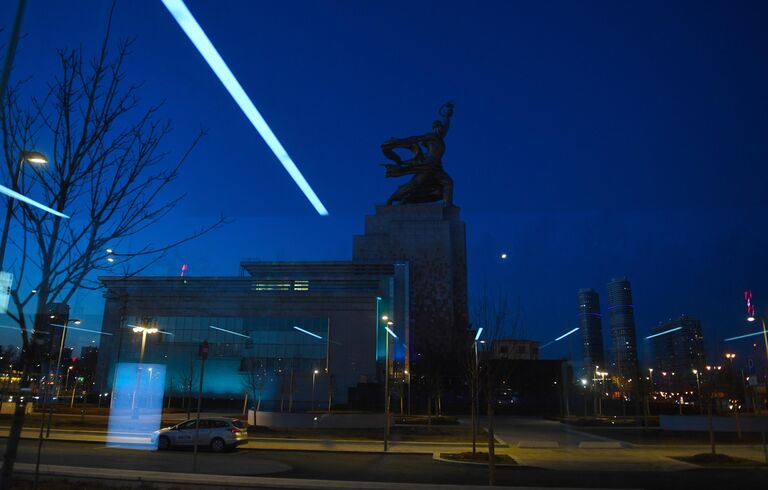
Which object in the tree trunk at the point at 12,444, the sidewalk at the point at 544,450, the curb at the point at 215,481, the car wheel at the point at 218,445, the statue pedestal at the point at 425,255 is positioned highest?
the statue pedestal at the point at 425,255

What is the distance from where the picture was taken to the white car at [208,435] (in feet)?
70.1

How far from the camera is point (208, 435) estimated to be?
70.6ft

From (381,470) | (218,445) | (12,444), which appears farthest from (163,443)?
(12,444)

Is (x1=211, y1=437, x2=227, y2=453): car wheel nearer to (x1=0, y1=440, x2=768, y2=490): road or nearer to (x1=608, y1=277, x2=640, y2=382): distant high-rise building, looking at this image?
(x1=0, y1=440, x2=768, y2=490): road

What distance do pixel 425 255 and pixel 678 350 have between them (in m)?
38.3

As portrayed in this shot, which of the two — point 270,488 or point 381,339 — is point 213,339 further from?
point 270,488

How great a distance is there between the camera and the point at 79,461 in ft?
50.9

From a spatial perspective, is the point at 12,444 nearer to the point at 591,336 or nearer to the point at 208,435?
the point at 208,435

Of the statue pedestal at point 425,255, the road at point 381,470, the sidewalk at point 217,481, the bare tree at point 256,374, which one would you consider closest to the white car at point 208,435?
the road at point 381,470

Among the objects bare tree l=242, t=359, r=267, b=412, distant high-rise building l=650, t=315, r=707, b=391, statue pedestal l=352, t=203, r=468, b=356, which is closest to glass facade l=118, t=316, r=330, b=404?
bare tree l=242, t=359, r=267, b=412

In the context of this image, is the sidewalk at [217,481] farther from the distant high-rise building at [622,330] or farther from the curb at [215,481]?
the distant high-rise building at [622,330]

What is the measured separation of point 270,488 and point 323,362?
4800 cm

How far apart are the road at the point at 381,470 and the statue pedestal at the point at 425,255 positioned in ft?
180

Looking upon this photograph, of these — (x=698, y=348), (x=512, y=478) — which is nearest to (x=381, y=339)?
(x=698, y=348)
